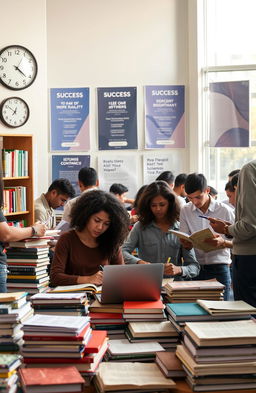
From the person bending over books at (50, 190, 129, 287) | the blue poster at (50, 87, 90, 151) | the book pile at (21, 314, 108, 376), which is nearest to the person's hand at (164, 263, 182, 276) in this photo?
the person bending over books at (50, 190, 129, 287)

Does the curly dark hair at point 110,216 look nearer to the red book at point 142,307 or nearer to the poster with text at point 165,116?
the red book at point 142,307

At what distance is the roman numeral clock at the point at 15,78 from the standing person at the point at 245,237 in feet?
14.4

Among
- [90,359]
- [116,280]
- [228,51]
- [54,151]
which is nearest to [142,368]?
[90,359]

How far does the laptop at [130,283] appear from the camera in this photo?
311cm

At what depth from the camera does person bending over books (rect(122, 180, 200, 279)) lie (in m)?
4.52

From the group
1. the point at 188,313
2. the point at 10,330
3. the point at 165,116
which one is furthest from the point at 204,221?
the point at 165,116

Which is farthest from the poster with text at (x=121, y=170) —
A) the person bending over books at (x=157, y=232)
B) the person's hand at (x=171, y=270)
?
the person's hand at (x=171, y=270)

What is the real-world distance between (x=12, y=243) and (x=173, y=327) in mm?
1783

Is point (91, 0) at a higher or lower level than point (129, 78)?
higher

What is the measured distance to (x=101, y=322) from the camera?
2.93 metres

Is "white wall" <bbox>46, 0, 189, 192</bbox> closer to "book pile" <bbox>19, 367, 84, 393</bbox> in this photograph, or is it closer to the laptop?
the laptop

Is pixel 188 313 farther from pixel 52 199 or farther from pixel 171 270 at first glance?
pixel 52 199

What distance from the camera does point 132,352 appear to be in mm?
2588

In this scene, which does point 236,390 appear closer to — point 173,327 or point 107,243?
point 173,327
